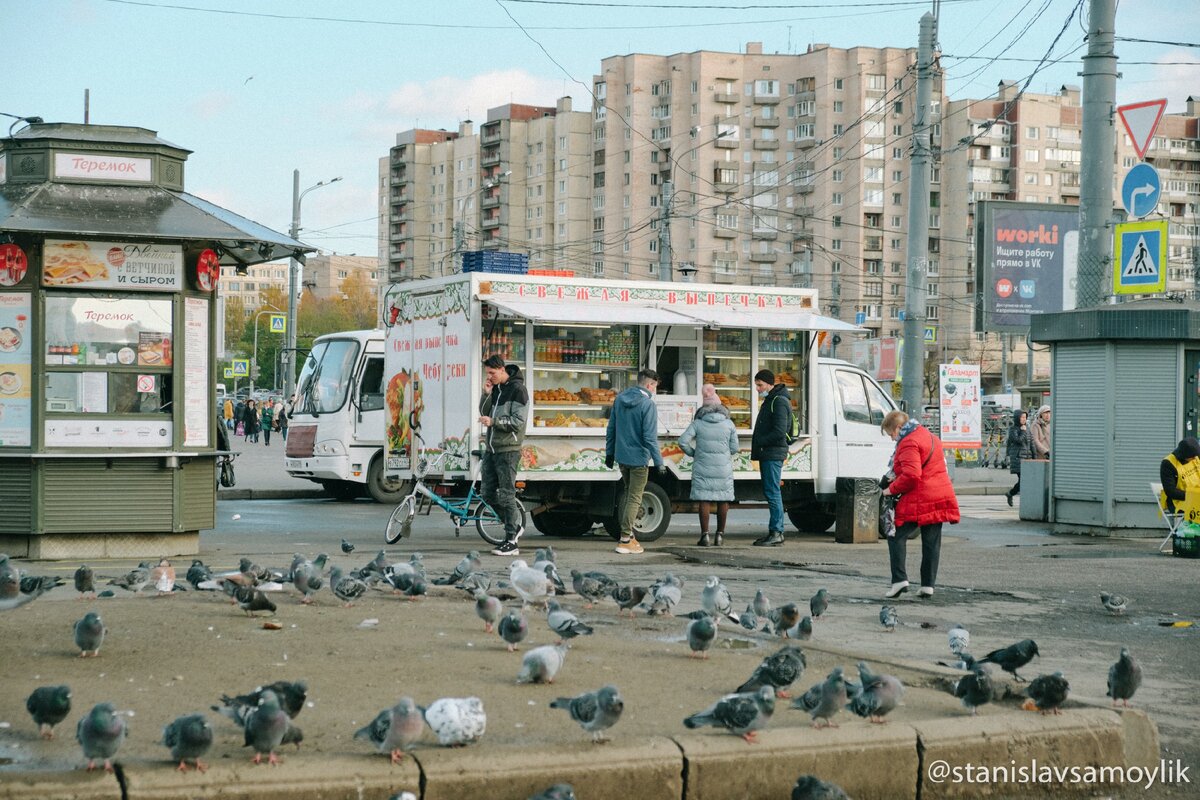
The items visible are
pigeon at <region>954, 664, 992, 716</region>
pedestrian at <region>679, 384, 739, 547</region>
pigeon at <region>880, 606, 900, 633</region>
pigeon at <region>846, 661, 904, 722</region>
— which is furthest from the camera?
pedestrian at <region>679, 384, 739, 547</region>

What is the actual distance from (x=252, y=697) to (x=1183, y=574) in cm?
1119

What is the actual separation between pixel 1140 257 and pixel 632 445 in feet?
26.3

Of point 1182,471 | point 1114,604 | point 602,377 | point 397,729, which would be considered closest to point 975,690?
point 397,729

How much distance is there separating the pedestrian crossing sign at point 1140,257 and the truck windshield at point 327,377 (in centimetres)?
1207

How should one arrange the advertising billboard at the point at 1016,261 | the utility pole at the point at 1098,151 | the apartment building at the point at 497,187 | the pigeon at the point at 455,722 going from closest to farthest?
the pigeon at the point at 455,722 → the utility pole at the point at 1098,151 → the advertising billboard at the point at 1016,261 → the apartment building at the point at 497,187

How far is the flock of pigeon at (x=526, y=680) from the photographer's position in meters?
5.14

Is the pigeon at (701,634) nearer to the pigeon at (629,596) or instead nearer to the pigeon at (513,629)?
the pigeon at (513,629)

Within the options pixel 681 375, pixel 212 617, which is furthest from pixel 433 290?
pixel 212 617

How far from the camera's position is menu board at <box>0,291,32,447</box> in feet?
43.1

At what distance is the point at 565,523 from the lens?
18.2 meters

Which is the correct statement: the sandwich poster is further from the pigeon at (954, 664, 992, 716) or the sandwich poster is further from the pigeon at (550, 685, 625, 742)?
the pigeon at (954, 664, 992, 716)

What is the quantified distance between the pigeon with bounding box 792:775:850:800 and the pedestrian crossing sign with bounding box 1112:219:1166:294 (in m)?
14.8

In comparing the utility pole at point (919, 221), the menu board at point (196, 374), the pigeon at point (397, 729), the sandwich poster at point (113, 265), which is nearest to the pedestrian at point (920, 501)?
the menu board at point (196, 374)

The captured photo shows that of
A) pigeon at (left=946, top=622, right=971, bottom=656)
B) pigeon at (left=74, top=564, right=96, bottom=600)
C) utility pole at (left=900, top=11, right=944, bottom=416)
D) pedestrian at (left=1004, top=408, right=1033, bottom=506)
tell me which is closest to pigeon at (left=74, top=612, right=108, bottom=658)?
pigeon at (left=74, top=564, right=96, bottom=600)
